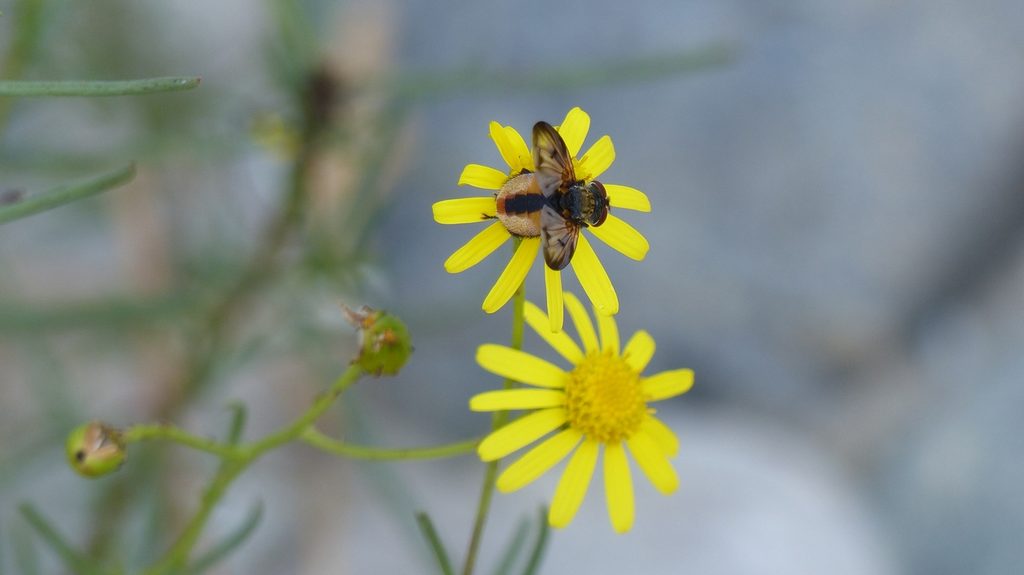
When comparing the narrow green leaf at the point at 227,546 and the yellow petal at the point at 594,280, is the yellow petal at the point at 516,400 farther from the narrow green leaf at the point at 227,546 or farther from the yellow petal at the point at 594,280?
the narrow green leaf at the point at 227,546

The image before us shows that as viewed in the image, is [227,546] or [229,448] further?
[227,546]

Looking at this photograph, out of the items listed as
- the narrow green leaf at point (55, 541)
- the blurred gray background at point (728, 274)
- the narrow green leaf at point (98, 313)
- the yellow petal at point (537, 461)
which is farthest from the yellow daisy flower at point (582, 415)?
the blurred gray background at point (728, 274)

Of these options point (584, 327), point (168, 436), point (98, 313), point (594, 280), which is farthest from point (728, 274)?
point (168, 436)

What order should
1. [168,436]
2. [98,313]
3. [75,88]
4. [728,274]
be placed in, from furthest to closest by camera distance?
[728,274]
[98,313]
[168,436]
[75,88]

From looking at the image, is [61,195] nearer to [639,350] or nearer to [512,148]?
[512,148]

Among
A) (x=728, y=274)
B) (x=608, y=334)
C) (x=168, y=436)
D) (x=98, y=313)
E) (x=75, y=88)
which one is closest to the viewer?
(x=75, y=88)

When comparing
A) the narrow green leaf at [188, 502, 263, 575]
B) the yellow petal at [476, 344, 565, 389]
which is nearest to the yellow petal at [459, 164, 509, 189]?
the yellow petal at [476, 344, 565, 389]

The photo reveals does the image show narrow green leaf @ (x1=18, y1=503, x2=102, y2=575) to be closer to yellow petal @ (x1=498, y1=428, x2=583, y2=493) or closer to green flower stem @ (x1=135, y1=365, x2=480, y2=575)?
green flower stem @ (x1=135, y1=365, x2=480, y2=575)

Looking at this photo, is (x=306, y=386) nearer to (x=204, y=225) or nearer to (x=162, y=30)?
(x=204, y=225)
